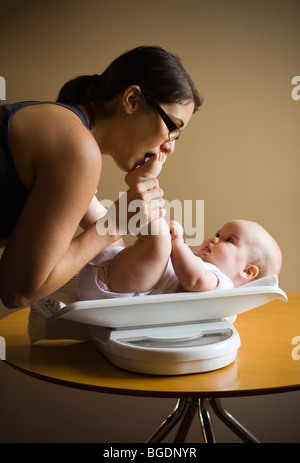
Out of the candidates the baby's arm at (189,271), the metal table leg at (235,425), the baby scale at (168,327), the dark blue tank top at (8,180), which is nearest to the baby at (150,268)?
the baby's arm at (189,271)

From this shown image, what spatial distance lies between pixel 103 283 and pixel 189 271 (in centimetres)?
23

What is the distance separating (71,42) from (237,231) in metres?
1.15

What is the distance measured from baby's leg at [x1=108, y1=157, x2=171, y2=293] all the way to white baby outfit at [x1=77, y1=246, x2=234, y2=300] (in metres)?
0.02

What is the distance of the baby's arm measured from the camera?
1332mm

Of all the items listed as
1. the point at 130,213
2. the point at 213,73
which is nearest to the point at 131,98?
the point at 130,213

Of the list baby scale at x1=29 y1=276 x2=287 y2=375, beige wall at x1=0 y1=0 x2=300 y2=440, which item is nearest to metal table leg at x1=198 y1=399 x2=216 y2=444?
baby scale at x1=29 y1=276 x2=287 y2=375

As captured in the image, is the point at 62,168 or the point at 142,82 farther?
the point at 142,82

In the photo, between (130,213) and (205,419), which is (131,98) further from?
(205,419)

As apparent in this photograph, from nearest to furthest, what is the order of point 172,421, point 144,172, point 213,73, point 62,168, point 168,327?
1. point 62,168
2. point 168,327
3. point 144,172
4. point 172,421
5. point 213,73

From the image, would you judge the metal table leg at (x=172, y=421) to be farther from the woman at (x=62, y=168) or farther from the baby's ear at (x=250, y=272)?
the woman at (x=62, y=168)

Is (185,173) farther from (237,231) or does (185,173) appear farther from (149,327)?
(149,327)

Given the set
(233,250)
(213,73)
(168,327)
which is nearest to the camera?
(168,327)

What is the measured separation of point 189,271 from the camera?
1.33 meters

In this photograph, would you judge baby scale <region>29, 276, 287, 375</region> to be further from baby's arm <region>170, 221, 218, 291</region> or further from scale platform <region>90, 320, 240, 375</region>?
baby's arm <region>170, 221, 218, 291</region>
